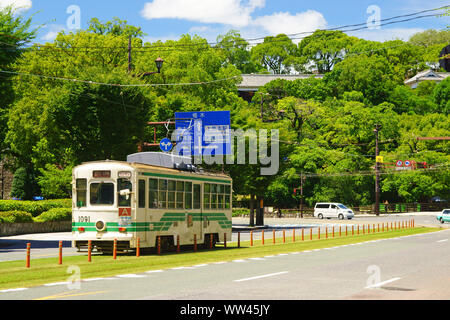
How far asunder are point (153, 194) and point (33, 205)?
2431 cm

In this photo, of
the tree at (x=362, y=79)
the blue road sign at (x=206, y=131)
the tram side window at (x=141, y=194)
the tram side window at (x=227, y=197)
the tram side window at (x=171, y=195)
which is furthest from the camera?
the tree at (x=362, y=79)

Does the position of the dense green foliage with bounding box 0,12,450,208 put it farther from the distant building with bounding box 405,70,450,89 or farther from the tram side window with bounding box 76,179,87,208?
the tram side window with bounding box 76,179,87,208

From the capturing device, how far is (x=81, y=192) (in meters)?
24.5

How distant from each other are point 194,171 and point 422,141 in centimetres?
7499

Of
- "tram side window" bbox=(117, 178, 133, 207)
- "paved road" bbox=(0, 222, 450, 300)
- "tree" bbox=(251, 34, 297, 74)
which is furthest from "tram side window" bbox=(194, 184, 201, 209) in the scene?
"tree" bbox=(251, 34, 297, 74)

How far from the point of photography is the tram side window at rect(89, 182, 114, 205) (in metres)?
24.0

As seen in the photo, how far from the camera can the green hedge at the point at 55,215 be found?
45625 millimetres

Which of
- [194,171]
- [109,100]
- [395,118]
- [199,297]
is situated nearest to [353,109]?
[395,118]

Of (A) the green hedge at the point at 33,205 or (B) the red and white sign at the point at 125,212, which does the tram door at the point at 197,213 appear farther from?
(A) the green hedge at the point at 33,205

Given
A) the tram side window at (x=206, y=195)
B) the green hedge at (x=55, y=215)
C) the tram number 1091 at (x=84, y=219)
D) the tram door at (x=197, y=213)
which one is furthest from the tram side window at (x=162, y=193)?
the green hedge at (x=55, y=215)

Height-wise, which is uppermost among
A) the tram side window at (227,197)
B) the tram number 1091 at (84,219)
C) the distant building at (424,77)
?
the distant building at (424,77)

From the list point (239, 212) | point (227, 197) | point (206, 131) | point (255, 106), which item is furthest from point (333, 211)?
point (227, 197)

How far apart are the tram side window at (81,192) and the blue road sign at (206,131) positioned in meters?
24.8

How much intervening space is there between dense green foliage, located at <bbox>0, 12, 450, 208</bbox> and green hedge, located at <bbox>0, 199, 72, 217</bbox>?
4.08m
